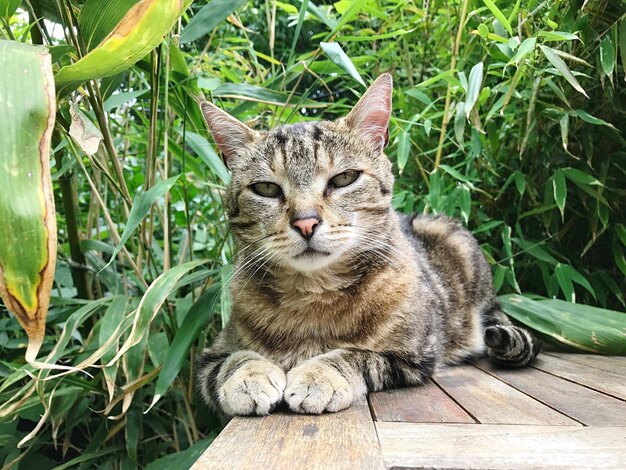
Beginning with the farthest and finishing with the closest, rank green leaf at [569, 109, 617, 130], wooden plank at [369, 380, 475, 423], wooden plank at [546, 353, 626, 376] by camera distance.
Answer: green leaf at [569, 109, 617, 130]
wooden plank at [546, 353, 626, 376]
wooden plank at [369, 380, 475, 423]

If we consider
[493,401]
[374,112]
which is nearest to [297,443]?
[493,401]

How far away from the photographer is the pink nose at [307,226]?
1.35m

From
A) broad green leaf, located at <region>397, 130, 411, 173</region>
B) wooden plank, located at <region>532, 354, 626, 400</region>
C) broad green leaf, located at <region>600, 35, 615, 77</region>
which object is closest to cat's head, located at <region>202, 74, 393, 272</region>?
broad green leaf, located at <region>397, 130, 411, 173</region>

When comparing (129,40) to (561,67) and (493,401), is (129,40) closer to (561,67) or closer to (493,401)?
(493,401)

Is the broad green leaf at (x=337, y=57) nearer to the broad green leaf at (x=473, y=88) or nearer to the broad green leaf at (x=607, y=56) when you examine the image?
the broad green leaf at (x=473, y=88)

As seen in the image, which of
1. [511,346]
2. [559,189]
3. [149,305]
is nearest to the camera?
[149,305]

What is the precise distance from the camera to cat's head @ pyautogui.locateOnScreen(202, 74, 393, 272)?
4.56ft

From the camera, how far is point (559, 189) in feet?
6.44

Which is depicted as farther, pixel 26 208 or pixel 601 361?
pixel 601 361

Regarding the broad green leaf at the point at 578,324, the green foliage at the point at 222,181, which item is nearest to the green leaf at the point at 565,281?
the green foliage at the point at 222,181

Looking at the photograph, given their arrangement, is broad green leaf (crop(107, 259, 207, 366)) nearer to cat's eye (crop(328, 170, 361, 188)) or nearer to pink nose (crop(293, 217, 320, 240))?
pink nose (crop(293, 217, 320, 240))

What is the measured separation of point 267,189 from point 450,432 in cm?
87

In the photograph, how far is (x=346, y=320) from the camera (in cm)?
146

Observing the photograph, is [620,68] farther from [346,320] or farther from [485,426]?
[485,426]
